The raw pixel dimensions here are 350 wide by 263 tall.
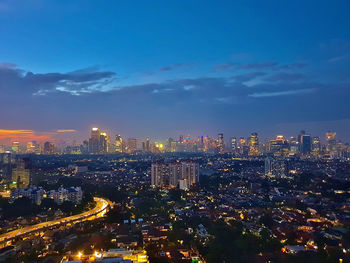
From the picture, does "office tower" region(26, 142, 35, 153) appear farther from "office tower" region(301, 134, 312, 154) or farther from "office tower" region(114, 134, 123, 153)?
"office tower" region(301, 134, 312, 154)

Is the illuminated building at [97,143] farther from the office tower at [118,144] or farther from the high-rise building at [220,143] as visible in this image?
the high-rise building at [220,143]

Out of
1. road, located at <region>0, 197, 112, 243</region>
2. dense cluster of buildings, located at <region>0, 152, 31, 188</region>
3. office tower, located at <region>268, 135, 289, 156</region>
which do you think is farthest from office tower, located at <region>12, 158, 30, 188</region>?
office tower, located at <region>268, 135, 289, 156</region>

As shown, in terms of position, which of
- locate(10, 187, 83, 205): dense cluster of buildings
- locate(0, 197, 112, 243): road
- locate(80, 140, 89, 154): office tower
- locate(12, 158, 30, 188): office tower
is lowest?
locate(0, 197, 112, 243): road

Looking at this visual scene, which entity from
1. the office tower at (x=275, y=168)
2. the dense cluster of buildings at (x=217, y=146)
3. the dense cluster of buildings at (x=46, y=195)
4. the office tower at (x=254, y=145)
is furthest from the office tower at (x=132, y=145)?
the dense cluster of buildings at (x=46, y=195)

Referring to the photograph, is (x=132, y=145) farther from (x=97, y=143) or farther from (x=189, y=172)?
(x=189, y=172)

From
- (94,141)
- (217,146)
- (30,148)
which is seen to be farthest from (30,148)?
(217,146)

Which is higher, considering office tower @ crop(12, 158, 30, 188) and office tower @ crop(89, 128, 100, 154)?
office tower @ crop(89, 128, 100, 154)

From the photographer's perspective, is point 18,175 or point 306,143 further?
point 306,143
